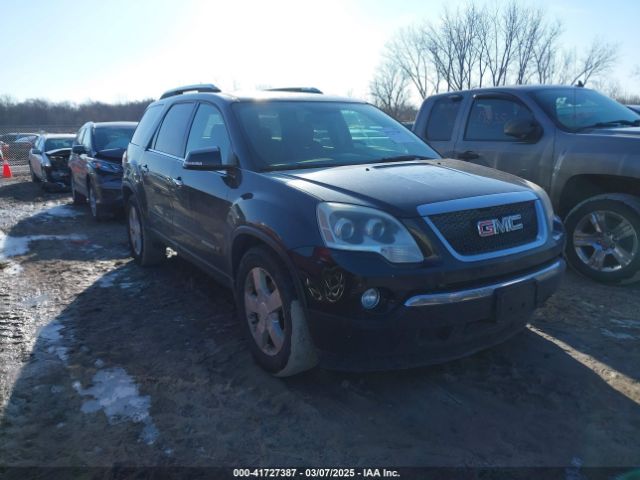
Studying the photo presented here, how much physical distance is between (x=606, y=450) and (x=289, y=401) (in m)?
1.61

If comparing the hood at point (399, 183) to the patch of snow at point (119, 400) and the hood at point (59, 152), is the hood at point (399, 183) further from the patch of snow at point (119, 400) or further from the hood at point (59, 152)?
the hood at point (59, 152)

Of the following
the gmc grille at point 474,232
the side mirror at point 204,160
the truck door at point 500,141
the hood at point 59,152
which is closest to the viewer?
the gmc grille at point 474,232

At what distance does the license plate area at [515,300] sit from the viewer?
2.66 meters

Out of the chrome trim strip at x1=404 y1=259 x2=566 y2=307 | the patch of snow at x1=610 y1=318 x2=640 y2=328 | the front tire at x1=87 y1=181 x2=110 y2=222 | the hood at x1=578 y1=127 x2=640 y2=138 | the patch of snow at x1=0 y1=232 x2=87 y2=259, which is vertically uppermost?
the hood at x1=578 y1=127 x2=640 y2=138

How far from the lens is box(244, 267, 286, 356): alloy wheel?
9.84 ft

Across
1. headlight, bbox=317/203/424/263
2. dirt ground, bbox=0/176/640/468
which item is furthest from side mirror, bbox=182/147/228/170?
dirt ground, bbox=0/176/640/468

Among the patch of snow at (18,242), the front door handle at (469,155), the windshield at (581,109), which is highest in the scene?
the windshield at (581,109)

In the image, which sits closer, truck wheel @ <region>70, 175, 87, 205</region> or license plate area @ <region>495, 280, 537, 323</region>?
license plate area @ <region>495, 280, 537, 323</region>

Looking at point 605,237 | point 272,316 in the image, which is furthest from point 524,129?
point 272,316

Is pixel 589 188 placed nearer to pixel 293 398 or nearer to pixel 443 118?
pixel 443 118

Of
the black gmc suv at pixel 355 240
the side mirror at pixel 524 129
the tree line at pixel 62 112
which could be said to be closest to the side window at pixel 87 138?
the black gmc suv at pixel 355 240

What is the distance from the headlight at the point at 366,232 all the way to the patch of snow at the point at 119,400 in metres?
1.38

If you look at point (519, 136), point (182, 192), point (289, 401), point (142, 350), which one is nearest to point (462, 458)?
point (289, 401)

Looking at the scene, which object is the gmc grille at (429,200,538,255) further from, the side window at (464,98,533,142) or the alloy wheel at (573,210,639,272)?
the side window at (464,98,533,142)
